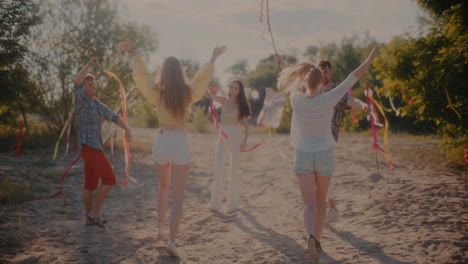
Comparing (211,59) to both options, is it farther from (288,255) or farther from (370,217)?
(370,217)

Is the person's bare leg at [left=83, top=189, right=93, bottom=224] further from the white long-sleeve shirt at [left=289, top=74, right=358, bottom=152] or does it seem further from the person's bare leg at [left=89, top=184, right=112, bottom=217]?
the white long-sleeve shirt at [left=289, top=74, right=358, bottom=152]

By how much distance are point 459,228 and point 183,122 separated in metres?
3.33

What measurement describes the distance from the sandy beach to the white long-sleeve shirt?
117 centimetres

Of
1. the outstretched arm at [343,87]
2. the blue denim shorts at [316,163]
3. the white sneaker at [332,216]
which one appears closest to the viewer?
the outstretched arm at [343,87]

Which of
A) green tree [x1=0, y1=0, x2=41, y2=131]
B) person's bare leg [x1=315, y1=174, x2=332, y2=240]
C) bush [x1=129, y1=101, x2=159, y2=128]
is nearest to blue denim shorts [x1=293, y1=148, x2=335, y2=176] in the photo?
person's bare leg [x1=315, y1=174, x2=332, y2=240]

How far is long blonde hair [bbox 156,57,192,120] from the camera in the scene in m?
3.25

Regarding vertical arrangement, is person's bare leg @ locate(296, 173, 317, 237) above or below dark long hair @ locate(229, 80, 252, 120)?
below

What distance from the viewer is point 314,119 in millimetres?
3260

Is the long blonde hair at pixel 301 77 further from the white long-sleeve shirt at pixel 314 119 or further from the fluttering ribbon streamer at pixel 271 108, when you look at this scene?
the fluttering ribbon streamer at pixel 271 108

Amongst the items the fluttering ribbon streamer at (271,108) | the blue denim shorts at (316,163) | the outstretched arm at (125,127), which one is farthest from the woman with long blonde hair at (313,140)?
the fluttering ribbon streamer at (271,108)

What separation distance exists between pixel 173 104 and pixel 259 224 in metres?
2.33

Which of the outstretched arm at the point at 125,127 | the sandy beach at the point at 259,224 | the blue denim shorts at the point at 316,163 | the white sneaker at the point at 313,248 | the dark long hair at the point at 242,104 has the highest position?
the dark long hair at the point at 242,104

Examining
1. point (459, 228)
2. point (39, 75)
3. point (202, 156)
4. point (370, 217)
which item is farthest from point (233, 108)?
point (39, 75)

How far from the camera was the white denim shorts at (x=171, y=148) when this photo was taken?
3.32 m
